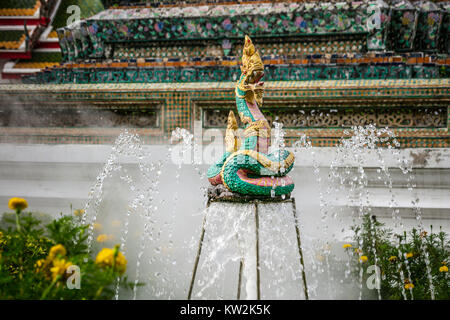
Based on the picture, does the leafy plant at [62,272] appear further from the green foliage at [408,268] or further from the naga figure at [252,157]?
the green foliage at [408,268]

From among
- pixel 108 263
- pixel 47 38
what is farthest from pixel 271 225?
pixel 47 38

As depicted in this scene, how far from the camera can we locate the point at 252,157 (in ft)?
10.3

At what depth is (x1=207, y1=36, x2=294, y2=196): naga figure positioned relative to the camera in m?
3.11

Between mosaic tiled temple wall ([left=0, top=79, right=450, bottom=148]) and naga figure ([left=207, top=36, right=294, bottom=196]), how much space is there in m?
2.32

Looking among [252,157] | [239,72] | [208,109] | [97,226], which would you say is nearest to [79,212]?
[97,226]

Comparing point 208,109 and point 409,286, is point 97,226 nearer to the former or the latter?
point 208,109

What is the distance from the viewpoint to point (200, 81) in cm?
588

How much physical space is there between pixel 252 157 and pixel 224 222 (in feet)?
1.64

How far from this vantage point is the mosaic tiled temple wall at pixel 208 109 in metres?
5.42

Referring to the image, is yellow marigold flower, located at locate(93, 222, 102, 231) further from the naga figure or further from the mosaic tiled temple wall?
the naga figure

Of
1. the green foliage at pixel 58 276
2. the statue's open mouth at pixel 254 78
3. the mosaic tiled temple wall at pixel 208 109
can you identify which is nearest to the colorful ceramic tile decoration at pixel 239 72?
the mosaic tiled temple wall at pixel 208 109

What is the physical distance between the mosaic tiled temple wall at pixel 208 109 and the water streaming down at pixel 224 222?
0.64ft

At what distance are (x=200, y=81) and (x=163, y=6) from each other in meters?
2.06

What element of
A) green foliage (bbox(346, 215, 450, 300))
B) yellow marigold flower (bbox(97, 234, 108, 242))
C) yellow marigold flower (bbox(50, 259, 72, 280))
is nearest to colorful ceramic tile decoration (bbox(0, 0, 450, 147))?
yellow marigold flower (bbox(97, 234, 108, 242))
